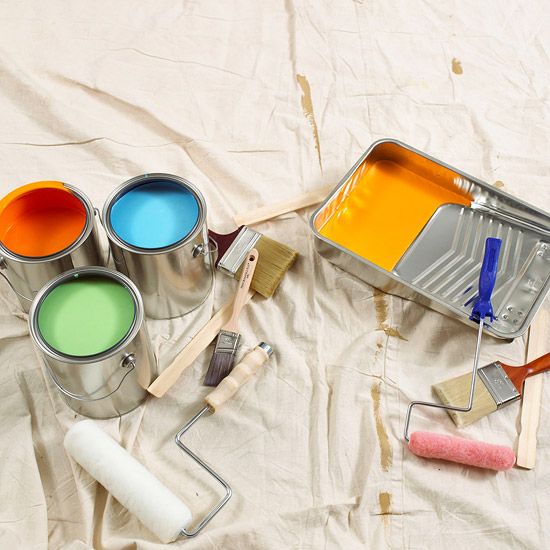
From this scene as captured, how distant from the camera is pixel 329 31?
138cm

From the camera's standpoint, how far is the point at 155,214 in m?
0.98

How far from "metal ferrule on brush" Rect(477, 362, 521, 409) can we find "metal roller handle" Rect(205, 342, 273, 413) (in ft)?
1.02

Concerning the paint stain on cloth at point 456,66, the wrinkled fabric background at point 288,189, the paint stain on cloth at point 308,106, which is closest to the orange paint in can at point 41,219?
the wrinkled fabric background at point 288,189

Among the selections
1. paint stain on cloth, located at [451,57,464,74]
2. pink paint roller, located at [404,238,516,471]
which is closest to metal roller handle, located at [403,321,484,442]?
pink paint roller, located at [404,238,516,471]

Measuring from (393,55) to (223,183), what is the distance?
440mm

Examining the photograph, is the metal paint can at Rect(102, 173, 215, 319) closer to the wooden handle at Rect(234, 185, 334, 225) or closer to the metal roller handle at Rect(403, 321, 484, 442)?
the wooden handle at Rect(234, 185, 334, 225)

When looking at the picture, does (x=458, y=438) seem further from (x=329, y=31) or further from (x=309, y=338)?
(x=329, y=31)

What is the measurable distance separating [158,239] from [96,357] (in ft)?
0.64

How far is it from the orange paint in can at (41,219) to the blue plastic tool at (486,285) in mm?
562

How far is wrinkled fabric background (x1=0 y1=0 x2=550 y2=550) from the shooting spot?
92 centimetres

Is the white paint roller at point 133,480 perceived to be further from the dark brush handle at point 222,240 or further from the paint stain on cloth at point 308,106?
the paint stain on cloth at point 308,106

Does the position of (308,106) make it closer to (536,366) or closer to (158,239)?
(158,239)

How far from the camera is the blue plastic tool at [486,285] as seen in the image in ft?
3.31

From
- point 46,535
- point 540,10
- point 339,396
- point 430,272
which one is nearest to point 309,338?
point 339,396
